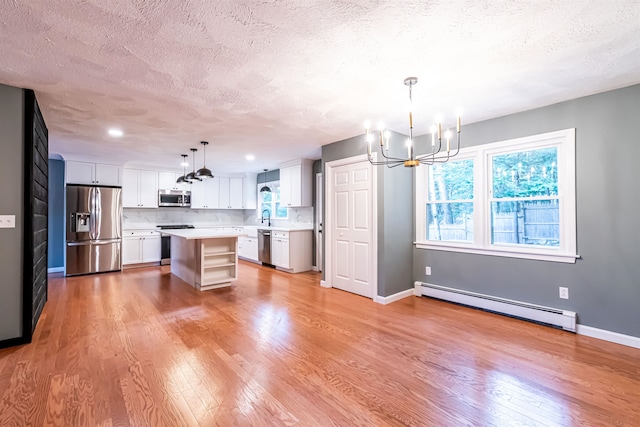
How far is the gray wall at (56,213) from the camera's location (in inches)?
237

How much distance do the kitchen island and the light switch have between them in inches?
76.9

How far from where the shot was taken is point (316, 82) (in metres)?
2.64

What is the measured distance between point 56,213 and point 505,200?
8.02 meters

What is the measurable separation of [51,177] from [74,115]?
3663 mm

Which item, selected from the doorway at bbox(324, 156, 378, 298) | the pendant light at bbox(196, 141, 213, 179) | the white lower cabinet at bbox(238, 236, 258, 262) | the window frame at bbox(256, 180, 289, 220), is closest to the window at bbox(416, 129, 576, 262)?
the doorway at bbox(324, 156, 378, 298)

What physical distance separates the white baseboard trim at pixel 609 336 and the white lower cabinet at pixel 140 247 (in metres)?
7.49

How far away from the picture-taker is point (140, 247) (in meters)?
6.66

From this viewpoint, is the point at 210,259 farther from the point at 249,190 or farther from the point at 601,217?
the point at 601,217

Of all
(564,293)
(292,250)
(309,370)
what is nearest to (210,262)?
(292,250)

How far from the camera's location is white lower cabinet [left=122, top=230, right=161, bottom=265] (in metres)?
6.48

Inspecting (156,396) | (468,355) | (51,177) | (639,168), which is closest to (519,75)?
(639,168)

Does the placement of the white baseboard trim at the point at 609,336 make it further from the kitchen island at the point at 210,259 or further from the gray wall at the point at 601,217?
the kitchen island at the point at 210,259

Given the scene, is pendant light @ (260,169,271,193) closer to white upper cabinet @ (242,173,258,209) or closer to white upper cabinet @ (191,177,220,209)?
white upper cabinet @ (242,173,258,209)

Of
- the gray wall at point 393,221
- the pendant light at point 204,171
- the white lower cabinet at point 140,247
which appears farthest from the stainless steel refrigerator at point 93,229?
the gray wall at point 393,221
